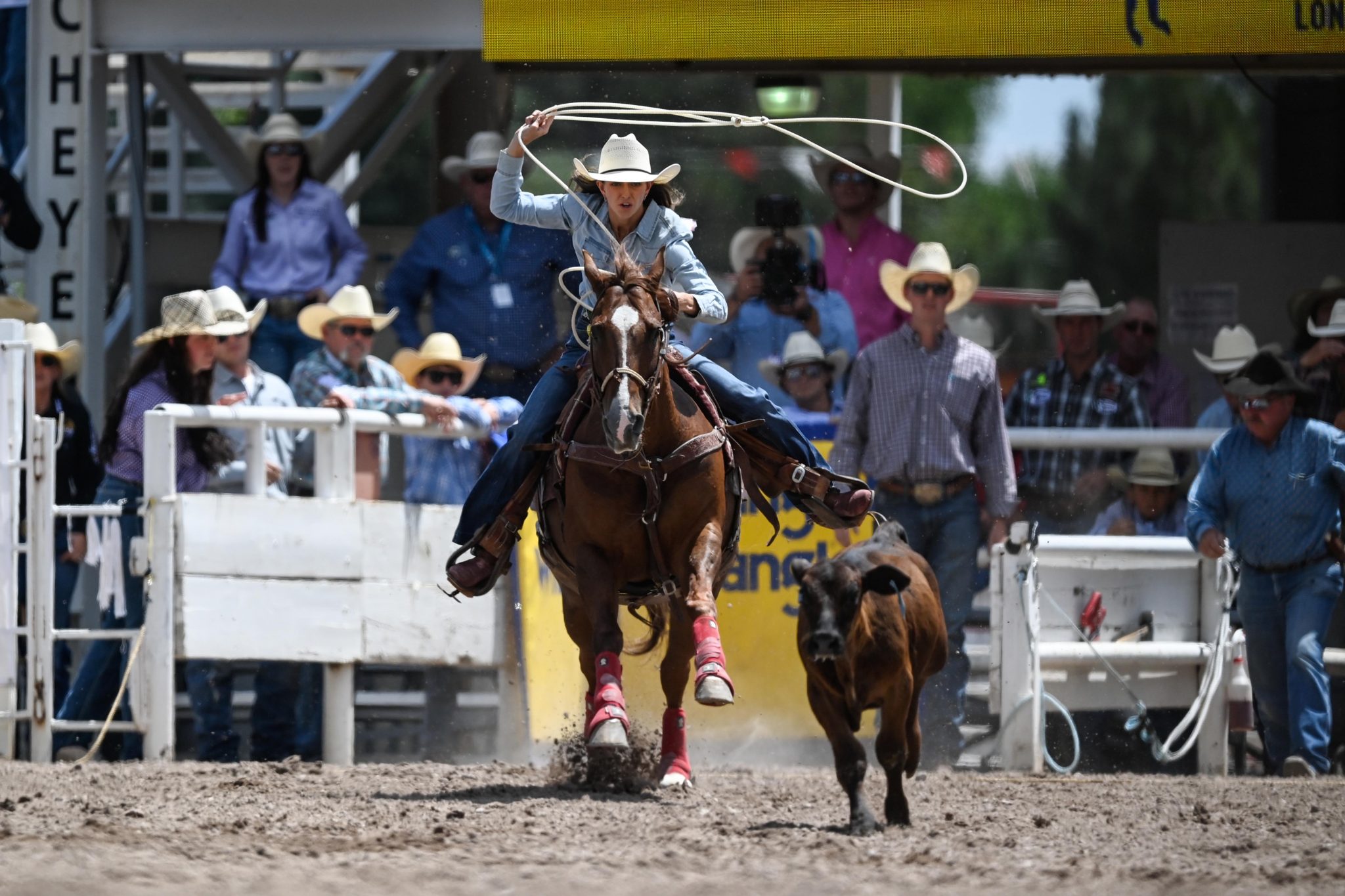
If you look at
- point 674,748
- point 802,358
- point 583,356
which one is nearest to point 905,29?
point 802,358

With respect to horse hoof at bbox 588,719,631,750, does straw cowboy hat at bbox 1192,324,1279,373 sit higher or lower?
higher

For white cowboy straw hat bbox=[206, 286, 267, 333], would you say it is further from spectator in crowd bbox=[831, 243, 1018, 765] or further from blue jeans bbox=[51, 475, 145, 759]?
spectator in crowd bbox=[831, 243, 1018, 765]

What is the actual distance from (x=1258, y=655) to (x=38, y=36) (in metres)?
7.71

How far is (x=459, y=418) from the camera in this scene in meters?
10.1

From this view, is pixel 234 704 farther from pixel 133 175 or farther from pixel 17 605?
pixel 133 175

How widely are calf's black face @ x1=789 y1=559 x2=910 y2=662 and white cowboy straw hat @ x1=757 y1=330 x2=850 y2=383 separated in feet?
12.9

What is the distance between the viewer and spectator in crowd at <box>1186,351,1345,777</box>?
9.82m

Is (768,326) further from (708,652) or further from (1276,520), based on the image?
(708,652)

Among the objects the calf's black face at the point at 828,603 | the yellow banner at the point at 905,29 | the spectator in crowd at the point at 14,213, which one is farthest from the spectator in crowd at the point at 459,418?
the calf's black face at the point at 828,603

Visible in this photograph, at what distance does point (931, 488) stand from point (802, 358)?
111 centimetres

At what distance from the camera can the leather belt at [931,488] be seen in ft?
33.2

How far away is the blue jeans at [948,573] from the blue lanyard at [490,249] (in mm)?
2539


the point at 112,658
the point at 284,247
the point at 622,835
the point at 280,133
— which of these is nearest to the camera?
the point at 622,835

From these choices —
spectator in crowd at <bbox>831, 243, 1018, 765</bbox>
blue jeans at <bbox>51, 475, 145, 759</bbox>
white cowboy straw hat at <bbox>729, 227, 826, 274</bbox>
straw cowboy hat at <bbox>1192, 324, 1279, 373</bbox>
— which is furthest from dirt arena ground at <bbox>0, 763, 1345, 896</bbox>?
white cowboy straw hat at <bbox>729, 227, 826, 274</bbox>
